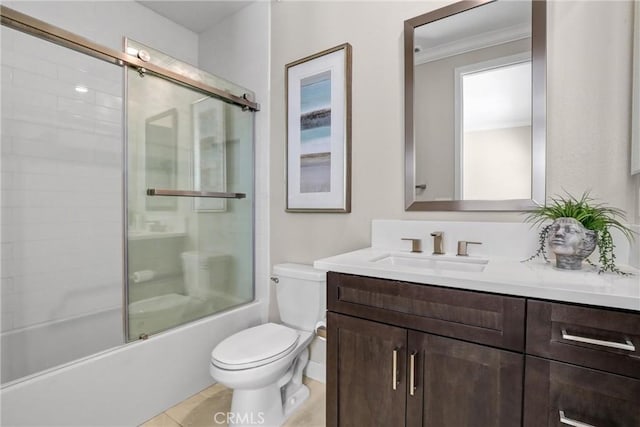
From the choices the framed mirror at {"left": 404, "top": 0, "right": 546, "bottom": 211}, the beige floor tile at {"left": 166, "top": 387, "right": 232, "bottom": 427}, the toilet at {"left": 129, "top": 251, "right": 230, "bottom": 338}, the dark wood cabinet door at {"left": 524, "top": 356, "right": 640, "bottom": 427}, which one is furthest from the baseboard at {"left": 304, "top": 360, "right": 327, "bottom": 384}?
the dark wood cabinet door at {"left": 524, "top": 356, "right": 640, "bottom": 427}

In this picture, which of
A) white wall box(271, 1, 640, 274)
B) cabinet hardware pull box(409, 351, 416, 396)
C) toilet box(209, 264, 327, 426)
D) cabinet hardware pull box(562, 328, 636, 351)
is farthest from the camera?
toilet box(209, 264, 327, 426)

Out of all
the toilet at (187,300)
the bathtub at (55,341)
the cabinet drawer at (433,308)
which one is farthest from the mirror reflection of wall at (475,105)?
the bathtub at (55,341)

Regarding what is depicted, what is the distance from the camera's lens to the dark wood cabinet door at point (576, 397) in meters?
0.71

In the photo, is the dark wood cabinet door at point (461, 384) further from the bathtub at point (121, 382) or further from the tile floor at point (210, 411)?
the bathtub at point (121, 382)

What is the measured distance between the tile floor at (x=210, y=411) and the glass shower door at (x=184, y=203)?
0.43 m

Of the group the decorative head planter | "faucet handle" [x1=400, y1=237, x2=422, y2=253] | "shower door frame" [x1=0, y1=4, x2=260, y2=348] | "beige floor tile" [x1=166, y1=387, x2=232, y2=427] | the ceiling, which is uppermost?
the ceiling

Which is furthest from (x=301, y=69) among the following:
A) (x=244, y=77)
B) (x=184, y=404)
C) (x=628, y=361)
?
(x=184, y=404)

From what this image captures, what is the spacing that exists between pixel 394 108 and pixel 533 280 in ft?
3.49

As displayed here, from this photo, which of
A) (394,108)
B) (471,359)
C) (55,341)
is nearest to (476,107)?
(394,108)

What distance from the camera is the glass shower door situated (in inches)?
64.4

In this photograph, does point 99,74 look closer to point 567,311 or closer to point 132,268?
point 132,268

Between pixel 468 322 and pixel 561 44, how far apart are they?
1.17m

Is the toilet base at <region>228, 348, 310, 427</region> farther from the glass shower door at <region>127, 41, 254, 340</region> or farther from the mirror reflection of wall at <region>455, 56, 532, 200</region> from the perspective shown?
the mirror reflection of wall at <region>455, 56, 532, 200</region>

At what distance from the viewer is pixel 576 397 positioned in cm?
76
